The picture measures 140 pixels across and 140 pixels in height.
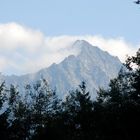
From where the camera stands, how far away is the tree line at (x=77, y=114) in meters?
46.3

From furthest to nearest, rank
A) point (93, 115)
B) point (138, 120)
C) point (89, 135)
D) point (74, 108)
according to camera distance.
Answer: point (74, 108), point (93, 115), point (89, 135), point (138, 120)

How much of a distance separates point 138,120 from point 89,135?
23334 mm

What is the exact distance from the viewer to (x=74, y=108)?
85.1 m

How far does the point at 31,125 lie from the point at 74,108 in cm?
872

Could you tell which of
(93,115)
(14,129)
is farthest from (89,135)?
(14,129)

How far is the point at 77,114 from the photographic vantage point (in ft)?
256

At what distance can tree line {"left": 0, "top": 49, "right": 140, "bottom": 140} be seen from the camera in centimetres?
4634

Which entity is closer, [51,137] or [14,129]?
[51,137]

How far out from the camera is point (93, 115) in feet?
245

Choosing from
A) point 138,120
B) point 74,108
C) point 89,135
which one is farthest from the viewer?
point 74,108

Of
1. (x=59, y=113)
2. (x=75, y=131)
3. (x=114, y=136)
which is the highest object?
(x=59, y=113)

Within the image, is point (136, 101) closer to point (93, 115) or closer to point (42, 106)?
point (93, 115)

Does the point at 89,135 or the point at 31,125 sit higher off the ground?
the point at 31,125

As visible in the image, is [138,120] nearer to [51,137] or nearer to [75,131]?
[51,137]
